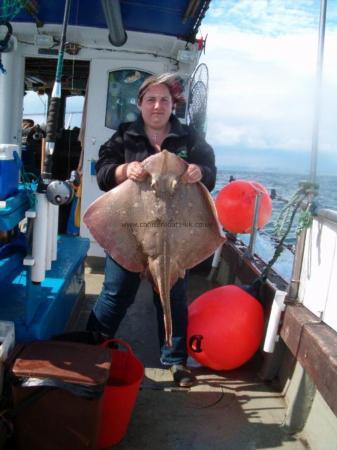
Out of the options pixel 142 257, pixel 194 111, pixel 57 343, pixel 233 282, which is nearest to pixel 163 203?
pixel 142 257

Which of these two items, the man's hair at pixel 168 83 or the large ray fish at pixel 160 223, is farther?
the man's hair at pixel 168 83

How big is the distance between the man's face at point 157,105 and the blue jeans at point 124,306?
1.03m

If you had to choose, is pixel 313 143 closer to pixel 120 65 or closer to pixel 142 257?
pixel 142 257

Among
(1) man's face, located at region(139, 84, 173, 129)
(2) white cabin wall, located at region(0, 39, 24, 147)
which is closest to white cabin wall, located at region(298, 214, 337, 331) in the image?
(1) man's face, located at region(139, 84, 173, 129)

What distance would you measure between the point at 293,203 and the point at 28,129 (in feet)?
21.0

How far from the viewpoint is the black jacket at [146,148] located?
2920 millimetres

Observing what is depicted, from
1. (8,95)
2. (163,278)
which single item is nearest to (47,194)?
(163,278)

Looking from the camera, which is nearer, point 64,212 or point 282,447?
point 282,447

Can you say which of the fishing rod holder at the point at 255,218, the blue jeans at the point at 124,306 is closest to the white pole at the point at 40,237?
the blue jeans at the point at 124,306

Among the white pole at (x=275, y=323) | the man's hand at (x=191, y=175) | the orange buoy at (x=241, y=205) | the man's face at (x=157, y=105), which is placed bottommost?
the white pole at (x=275, y=323)

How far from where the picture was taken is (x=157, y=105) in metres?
2.85

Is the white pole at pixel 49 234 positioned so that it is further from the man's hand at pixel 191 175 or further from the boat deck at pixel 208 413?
the boat deck at pixel 208 413

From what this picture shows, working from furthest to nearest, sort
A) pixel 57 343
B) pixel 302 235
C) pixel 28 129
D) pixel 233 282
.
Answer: pixel 28 129, pixel 233 282, pixel 302 235, pixel 57 343

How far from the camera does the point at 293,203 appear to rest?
3252 millimetres
